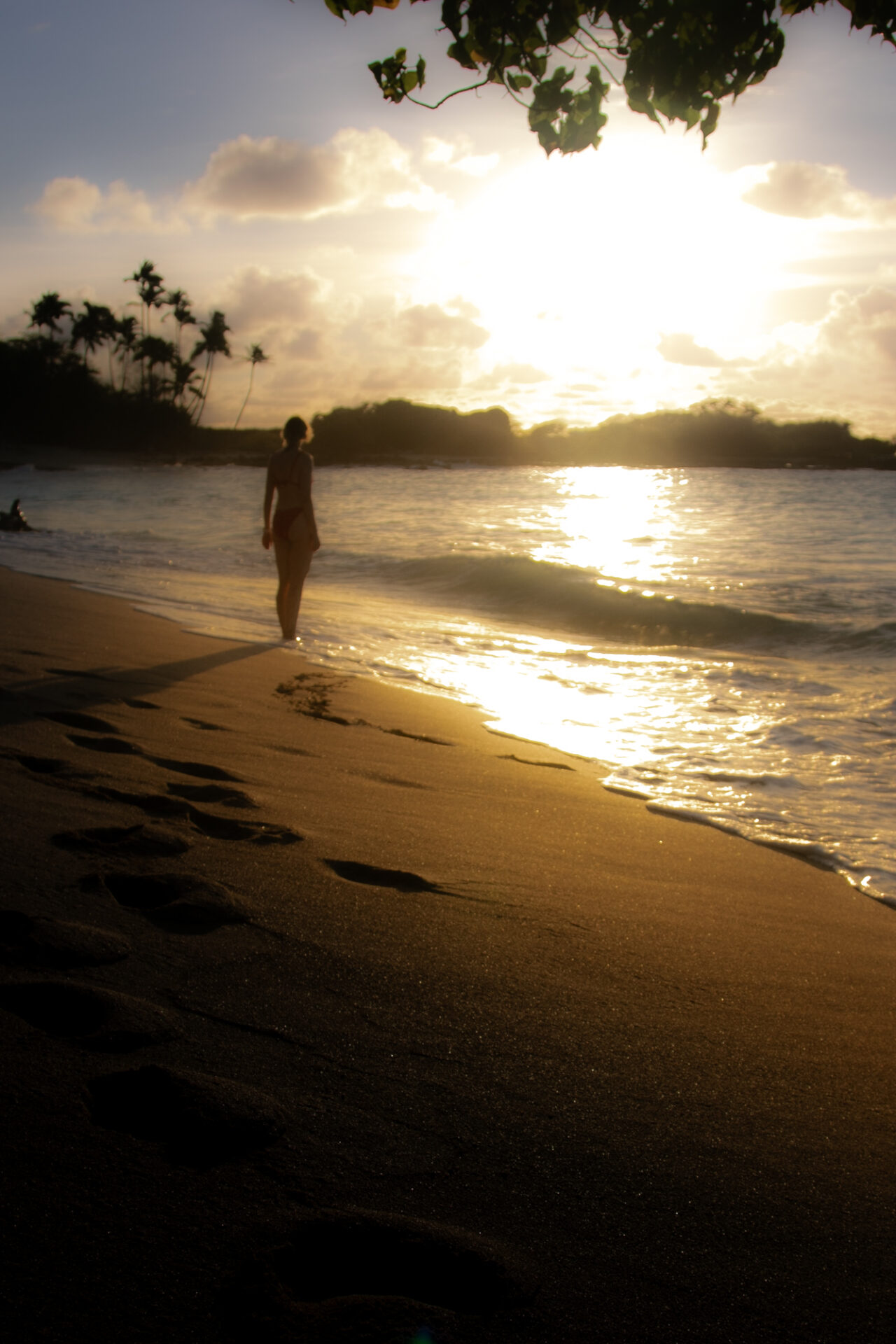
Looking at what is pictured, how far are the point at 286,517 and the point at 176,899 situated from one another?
5877 mm

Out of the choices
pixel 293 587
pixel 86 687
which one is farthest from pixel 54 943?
pixel 293 587

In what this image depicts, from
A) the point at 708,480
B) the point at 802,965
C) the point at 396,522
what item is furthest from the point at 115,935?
the point at 708,480

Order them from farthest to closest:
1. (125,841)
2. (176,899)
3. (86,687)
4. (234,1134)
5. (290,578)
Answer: (290,578) < (86,687) < (125,841) < (176,899) < (234,1134)

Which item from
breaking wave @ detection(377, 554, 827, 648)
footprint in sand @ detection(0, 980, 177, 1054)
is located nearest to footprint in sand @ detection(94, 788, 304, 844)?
footprint in sand @ detection(0, 980, 177, 1054)

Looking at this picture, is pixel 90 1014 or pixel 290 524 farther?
pixel 290 524

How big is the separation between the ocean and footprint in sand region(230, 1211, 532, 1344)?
2483 mm

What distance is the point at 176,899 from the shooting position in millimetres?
2271

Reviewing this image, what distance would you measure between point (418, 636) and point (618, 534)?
1297cm

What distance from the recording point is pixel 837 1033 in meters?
2.09

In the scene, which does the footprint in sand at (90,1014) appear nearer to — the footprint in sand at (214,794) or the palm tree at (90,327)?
the footprint in sand at (214,794)

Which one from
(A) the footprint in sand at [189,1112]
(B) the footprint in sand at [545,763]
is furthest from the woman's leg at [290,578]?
(A) the footprint in sand at [189,1112]

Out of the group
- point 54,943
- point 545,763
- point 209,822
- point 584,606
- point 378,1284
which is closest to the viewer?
point 378,1284

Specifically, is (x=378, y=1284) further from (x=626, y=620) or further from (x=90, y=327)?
(x=90, y=327)

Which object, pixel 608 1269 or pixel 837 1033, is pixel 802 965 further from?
pixel 608 1269
